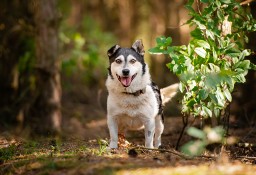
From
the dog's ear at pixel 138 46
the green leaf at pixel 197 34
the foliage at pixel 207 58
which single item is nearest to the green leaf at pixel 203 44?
the foliage at pixel 207 58

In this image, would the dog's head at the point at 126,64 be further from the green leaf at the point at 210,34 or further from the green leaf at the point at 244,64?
the green leaf at the point at 244,64

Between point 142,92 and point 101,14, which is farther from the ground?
point 101,14

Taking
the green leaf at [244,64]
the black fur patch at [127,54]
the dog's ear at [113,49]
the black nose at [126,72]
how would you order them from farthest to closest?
the dog's ear at [113,49], the black fur patch at [127,54], the black nose at [126,72], the green leaf at [244,64]

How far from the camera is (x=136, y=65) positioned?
24.4 feet

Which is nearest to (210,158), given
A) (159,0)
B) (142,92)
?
(142,92)

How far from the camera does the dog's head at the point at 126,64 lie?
7.23 meters

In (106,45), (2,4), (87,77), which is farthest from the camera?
(106,45)

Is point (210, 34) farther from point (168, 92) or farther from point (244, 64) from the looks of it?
point (168, 92)

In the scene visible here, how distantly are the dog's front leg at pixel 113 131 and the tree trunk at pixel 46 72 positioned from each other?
13.7 feet

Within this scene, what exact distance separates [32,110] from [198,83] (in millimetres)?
6374

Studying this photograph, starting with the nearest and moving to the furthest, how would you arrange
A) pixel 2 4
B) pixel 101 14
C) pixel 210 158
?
pixel 210 158, pixel 2 4, pixel 101 14

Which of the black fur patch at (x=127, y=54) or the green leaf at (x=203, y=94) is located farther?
the black fur patch at (x=127, y=54)

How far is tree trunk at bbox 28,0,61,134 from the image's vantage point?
449 inches

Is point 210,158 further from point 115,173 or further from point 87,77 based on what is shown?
point 87,77
